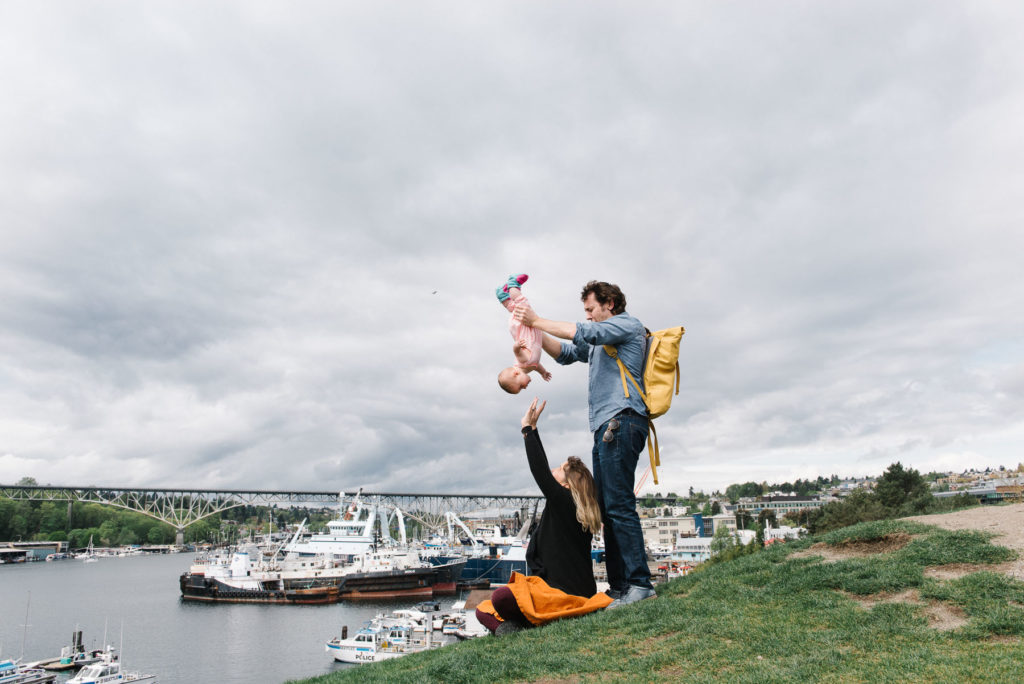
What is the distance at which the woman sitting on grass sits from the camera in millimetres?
4383

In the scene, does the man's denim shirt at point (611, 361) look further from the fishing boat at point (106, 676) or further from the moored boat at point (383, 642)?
the fishing boat at point (106, 676)

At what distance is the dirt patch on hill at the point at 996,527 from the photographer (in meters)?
4.46

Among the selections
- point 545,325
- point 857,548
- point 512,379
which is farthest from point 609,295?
point 857,548

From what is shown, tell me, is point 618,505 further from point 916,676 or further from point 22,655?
point 22,655

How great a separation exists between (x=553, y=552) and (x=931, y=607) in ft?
7.96

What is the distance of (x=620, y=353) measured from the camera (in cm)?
478

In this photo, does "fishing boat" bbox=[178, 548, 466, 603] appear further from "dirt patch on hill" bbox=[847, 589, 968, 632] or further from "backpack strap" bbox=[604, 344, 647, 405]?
"dirt patch on hill" bbox=[847, 589, 968, 632]

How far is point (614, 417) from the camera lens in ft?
15.1

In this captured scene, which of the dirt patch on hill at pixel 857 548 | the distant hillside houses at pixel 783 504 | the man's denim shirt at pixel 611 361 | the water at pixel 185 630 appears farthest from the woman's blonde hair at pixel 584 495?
the distant hillside houses at pixel 783 504

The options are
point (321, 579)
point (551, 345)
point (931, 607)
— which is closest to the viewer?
point (931, 607)

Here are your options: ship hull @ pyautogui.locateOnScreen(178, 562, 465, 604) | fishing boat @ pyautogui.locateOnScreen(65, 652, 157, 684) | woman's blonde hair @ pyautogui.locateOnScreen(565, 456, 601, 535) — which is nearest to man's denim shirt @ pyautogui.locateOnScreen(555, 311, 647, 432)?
woman's blonde hair @ pyautogui.locateOnScreen(565, 456, 601, 535)

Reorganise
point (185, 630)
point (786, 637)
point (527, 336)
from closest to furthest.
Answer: point (786, 637)
point (527, 336)
point (185, 630)

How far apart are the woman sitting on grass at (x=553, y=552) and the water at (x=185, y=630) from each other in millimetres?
23607

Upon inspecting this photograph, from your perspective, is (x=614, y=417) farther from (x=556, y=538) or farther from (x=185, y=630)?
(x=185, y=630)
